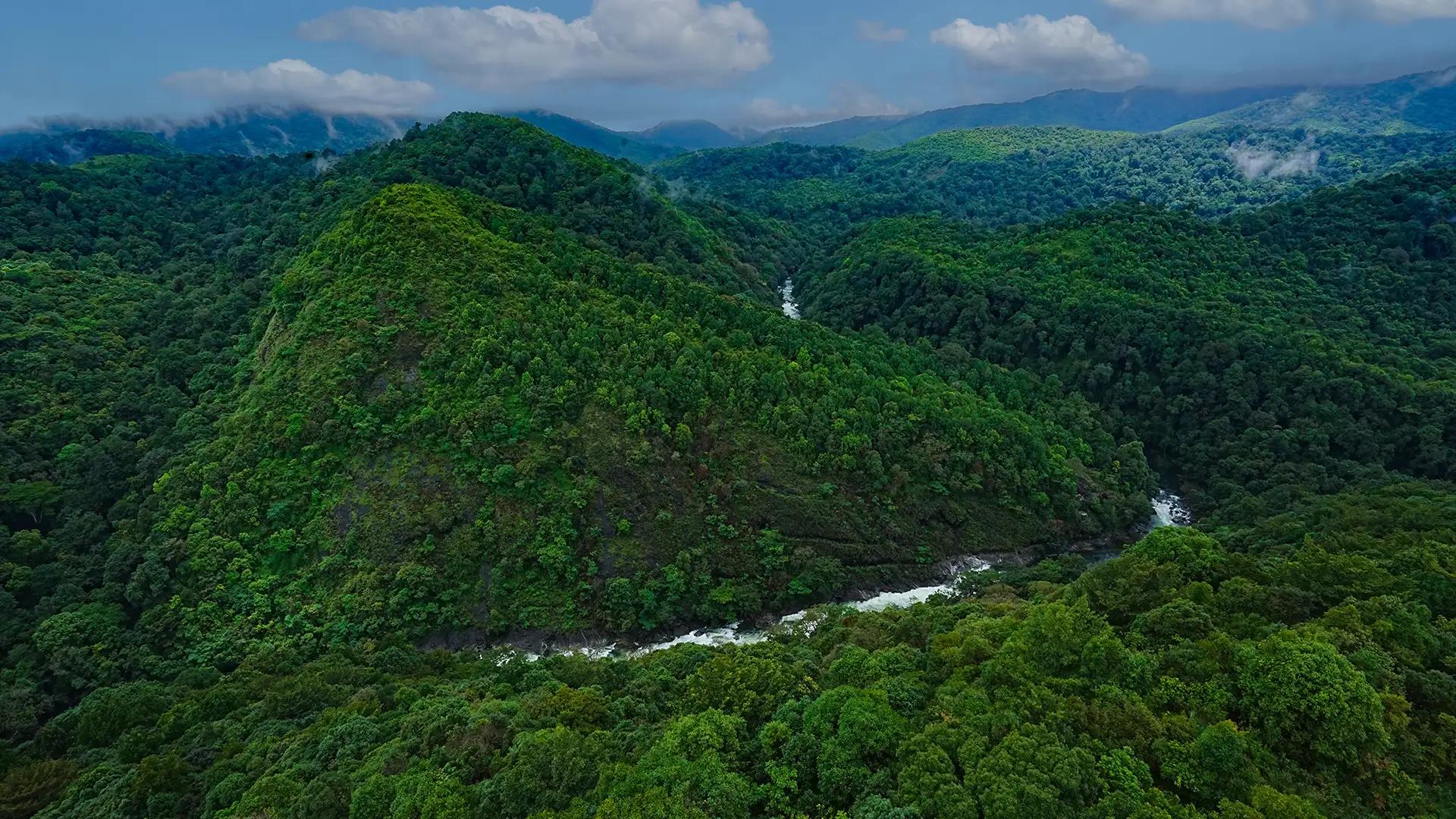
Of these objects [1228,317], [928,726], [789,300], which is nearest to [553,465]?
[928,726]

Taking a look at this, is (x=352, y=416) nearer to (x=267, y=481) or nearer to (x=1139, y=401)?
(x=267, y=481)

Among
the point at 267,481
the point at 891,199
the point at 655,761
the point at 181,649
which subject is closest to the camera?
the point at 655,761

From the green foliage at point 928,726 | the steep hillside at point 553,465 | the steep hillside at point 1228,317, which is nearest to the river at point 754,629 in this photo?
the steep hillside at point 553,465

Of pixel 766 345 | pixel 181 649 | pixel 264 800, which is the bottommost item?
pixel 181 649

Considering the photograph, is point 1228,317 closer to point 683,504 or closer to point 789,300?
point 789,300

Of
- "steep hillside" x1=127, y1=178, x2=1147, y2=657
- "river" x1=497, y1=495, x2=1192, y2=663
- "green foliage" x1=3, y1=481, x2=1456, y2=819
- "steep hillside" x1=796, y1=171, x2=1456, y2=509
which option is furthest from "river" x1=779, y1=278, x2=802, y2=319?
"green foliage" x1=3, y1=481, x2=1456, y2=819

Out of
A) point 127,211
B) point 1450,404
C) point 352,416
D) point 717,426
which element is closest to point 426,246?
point 352,416

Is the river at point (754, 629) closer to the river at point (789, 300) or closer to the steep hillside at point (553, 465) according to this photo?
the steep hillside at point (553, 465)

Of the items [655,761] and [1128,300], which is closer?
[655,761]

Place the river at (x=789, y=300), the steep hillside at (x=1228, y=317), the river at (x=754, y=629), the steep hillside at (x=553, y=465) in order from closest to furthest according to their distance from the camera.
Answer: the river at (x=754, y=629)
the steep hillside at (x=553, y=465)
the steep hillside at (x=1228, y=317)
the river at (x=789, y=300)
